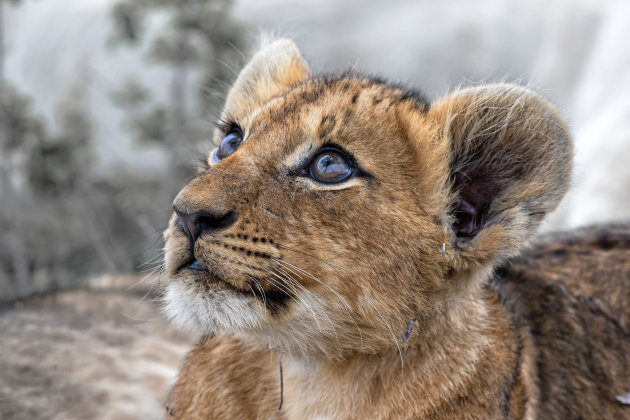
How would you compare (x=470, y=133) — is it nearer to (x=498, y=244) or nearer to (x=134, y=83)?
(x=498, y=244)

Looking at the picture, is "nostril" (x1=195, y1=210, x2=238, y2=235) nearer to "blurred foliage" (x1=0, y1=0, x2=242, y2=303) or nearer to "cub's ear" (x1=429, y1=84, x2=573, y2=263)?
"cub's ear" (x1=429, y1=84, x2=573, y2=263)

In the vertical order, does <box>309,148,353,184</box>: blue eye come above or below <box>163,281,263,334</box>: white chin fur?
above

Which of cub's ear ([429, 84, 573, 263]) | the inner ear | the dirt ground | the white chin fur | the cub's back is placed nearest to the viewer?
the white chin fur

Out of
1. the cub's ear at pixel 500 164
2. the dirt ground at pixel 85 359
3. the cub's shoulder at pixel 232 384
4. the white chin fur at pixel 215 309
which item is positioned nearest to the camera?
the white chin fur at pixel 215 309

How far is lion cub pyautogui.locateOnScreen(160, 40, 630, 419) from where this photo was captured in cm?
260

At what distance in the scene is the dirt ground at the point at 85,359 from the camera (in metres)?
4.51

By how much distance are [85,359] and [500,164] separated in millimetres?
3448

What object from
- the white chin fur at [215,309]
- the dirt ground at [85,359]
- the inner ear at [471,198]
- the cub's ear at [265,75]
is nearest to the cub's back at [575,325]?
the inner ear at [471,198]

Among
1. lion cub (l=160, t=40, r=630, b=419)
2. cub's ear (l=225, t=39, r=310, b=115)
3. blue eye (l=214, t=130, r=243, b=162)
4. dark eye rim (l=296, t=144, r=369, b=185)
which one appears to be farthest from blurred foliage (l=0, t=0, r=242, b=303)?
dark eye rim (l=296, t=144, r=369, b=185)

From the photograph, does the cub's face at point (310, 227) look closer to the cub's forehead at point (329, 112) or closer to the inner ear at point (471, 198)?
the cub's forehead at point (329, 112)

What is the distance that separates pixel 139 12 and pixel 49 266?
5.05m

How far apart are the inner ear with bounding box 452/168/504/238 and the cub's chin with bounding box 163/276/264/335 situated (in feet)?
3.11

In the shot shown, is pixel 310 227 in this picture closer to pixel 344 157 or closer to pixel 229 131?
pixel 344 157

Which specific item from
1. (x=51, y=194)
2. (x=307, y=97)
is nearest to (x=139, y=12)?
(x=51, y=194)
